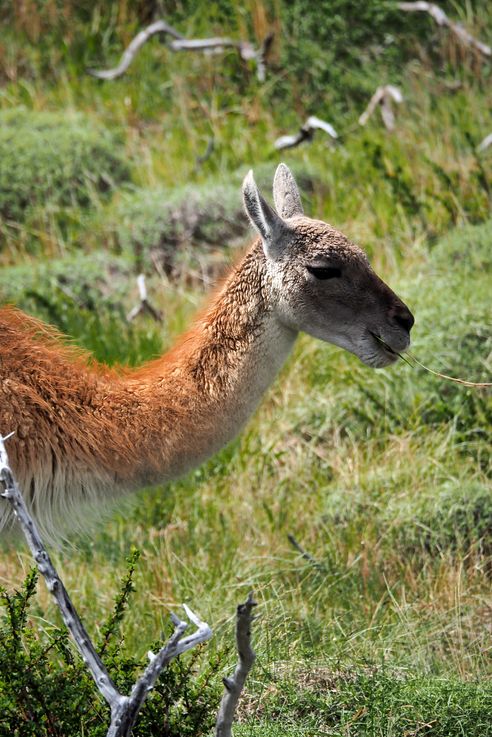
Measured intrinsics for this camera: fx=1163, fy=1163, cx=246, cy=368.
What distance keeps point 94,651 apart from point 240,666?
0.47 meters

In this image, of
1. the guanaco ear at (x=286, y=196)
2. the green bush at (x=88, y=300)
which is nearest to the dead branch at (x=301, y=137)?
the green bush at (x=88, y=300)

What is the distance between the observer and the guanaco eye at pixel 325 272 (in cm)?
466

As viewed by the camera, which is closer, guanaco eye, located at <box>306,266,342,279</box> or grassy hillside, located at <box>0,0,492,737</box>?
guanaco eye, located at <box>306,266,342,279</box>

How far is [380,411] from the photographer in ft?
22.0

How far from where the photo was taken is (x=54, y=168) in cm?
977

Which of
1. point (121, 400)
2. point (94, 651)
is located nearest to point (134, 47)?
point (121, 400)

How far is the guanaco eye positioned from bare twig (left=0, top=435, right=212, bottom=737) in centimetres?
161

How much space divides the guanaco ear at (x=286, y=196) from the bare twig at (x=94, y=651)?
2.03 m

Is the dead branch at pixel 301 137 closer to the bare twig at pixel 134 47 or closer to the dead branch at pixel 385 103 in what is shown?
the dead branch at pixel 385 103

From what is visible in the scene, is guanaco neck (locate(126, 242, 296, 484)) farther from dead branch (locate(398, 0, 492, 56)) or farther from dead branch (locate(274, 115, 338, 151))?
dead branch (locate(398, 0, 492, 56))

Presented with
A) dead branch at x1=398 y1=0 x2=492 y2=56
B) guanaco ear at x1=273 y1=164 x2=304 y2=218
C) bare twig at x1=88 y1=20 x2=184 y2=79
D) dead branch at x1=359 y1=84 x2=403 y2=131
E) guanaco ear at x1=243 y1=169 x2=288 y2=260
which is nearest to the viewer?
guanaco ear at x1=243 y1=169 x2=288 y2=260

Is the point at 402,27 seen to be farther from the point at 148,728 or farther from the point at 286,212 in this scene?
the point at 148,728

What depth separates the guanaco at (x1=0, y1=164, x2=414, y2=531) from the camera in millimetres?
4355

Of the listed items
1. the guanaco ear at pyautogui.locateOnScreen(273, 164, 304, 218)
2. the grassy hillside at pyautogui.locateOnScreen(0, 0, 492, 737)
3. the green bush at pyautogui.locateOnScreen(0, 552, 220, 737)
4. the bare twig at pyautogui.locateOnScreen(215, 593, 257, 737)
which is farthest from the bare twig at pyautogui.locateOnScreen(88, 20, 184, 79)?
the bare twig at pyautogui.locateOnScreen(215, 593, 257, 737)
